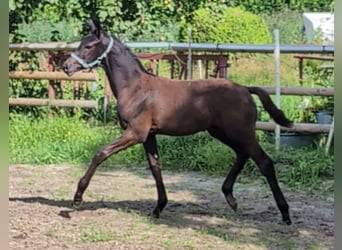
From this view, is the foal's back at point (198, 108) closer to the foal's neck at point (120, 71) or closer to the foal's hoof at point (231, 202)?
the foal's neck at point (120, 71)

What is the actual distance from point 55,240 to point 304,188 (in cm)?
306

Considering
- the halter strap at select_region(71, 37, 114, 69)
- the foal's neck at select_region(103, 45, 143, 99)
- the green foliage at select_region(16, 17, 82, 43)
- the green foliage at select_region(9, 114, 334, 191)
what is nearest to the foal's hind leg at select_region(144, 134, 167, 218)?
the foal's neck at select_region(103, 45, 143, 99)

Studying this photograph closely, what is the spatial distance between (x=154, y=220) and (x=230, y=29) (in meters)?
9.12

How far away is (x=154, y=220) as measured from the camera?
5.76m

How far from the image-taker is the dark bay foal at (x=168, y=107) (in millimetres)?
5688

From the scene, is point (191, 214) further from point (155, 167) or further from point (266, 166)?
point (266, 166)

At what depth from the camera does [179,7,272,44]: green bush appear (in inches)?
535

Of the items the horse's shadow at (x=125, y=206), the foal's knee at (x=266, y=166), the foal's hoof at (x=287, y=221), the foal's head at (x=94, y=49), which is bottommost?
the horse's shadow at (x=125, y=206)

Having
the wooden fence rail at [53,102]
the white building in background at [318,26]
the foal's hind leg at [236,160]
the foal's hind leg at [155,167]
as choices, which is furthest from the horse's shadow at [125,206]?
the white building in background at [318,26]

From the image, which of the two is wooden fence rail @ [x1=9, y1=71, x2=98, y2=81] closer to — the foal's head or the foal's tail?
the foal's head

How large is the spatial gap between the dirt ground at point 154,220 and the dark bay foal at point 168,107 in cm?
27

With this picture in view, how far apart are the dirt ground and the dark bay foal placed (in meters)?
0.27

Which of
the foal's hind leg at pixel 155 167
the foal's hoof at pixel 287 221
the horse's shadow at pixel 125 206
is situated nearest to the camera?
the foal's hoof at pixel 287 221

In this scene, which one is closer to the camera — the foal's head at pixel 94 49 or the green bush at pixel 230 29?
the foal's head at pixel 94 49
